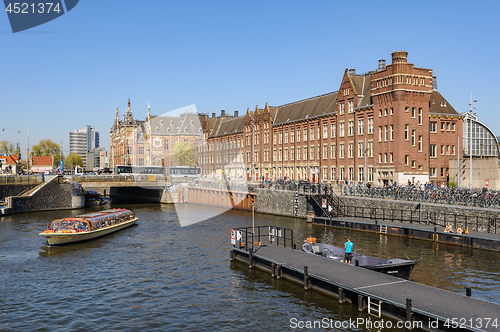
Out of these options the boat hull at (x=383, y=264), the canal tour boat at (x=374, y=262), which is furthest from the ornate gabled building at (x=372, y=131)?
the boat hull at (x=383, y=264)

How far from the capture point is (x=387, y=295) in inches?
846

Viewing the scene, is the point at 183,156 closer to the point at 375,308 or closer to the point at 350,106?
the point at 350,106

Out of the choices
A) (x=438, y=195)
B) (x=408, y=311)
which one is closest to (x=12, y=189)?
(x=438, y=195)

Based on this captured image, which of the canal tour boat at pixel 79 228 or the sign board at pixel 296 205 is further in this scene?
the sign board at pixel 296 205

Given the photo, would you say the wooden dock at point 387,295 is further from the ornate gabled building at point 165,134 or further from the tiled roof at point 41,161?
the tiled roof at point 41,161

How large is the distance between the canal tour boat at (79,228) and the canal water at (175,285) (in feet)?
3.49

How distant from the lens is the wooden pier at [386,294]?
18.4 meters

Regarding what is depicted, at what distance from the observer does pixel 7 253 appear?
38.7m

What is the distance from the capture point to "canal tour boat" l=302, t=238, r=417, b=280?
87.6ft

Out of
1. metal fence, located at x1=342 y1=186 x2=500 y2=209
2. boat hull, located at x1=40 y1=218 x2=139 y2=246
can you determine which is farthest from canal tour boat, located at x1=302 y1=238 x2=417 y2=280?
boat hull, located at x1=40 y1=218 x2=139 y2=246


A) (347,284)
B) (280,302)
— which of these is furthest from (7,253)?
(347,284)

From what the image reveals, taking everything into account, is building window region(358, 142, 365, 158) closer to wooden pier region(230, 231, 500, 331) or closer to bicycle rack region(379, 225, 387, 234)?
bicycle rack region(379, 225, 387, 234)

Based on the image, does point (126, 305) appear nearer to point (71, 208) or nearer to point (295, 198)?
point (295, 198)

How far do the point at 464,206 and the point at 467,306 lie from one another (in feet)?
86.2
